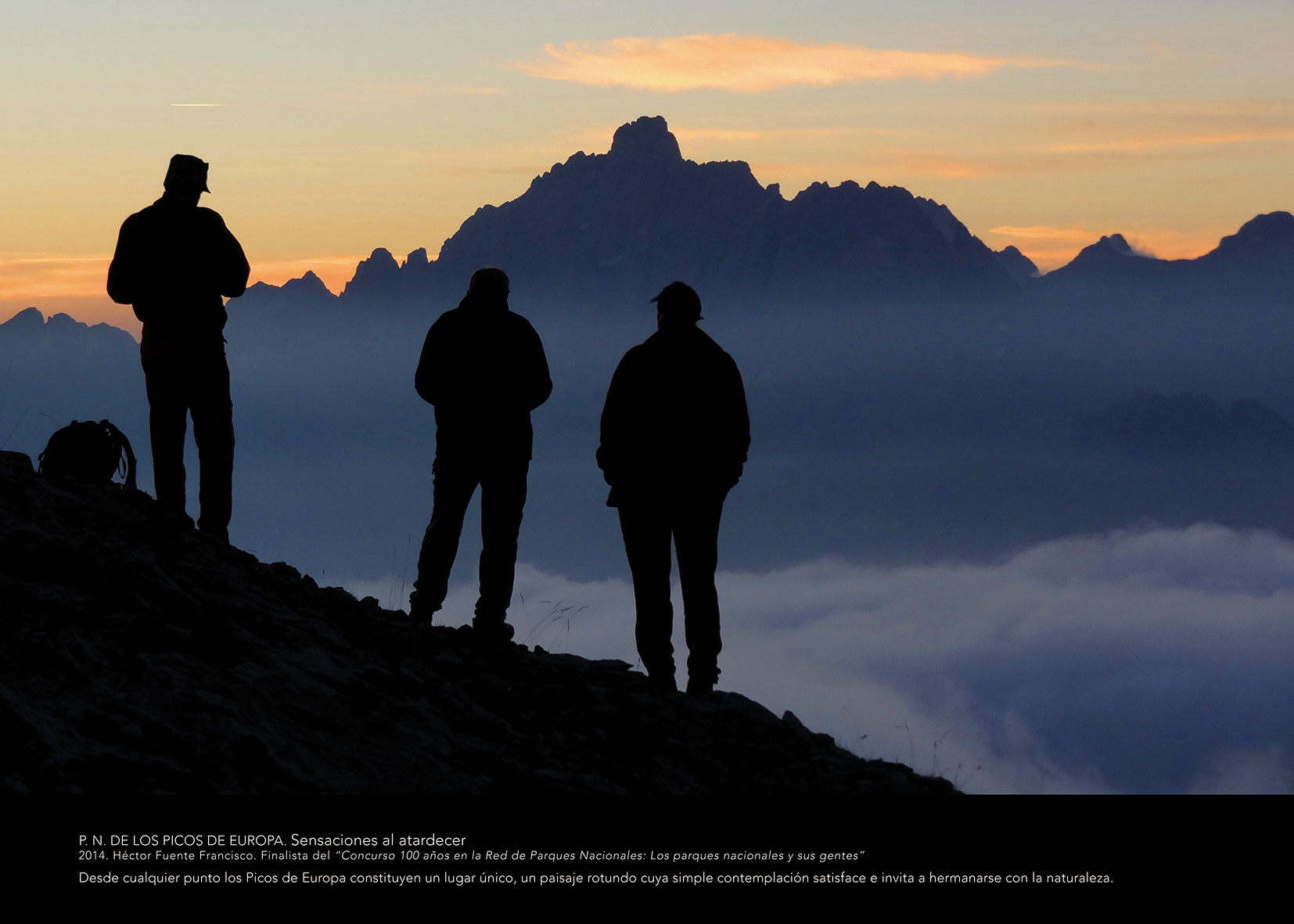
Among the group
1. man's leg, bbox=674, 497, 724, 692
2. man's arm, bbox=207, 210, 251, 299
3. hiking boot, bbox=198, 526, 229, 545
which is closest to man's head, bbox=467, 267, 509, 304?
man's arm, bbox=207, 210, 251, 299

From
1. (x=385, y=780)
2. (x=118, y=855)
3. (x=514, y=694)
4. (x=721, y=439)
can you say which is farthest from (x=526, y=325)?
(x=118, y=855)

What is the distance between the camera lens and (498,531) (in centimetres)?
877

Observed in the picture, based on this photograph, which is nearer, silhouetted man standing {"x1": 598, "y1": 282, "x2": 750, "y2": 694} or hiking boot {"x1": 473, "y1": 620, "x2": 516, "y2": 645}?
silhouetted man standing {"x1": 598, "y1": 282, "x2": 750, "y2": 694}

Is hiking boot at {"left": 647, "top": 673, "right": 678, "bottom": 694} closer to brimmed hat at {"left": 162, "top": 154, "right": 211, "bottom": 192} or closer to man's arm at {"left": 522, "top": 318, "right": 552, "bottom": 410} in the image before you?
man's arm at {"left": 522, "top": 318, "right": 552, "bottom": 410}

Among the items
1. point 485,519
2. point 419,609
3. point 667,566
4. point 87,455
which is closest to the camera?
point 667,566

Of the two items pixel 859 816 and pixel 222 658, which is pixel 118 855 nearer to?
pixel 222 658

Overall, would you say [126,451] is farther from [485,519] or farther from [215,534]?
[485,519]

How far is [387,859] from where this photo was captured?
4.62m

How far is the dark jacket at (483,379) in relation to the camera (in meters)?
8.73

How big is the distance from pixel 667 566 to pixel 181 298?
386cm

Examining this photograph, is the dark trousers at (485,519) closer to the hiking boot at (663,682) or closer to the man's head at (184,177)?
the hiking boot at (663,682)

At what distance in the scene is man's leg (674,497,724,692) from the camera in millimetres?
8438

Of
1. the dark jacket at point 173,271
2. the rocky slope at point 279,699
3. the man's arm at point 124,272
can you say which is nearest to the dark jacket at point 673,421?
the rocky slope at point 279,699

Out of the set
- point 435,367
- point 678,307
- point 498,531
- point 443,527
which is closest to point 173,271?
point 435,367
